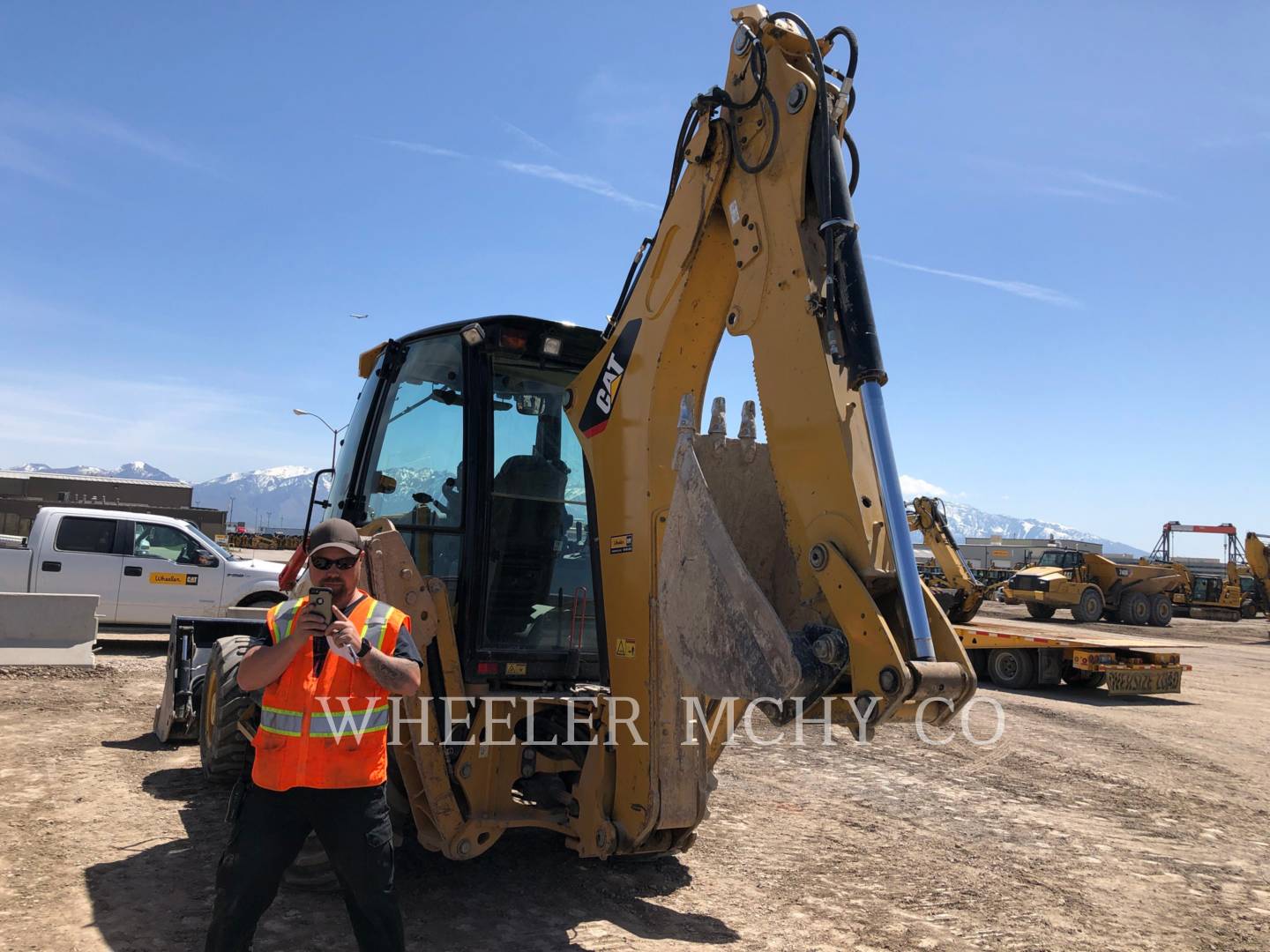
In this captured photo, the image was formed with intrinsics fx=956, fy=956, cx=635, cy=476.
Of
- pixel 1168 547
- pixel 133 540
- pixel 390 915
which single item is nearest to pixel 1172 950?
pixel 390 915

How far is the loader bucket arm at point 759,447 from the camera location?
3.10 meters

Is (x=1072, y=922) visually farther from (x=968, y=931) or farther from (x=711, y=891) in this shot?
(x=711, y=891)

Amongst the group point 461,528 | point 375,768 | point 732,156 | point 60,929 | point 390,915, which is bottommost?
point 60,929

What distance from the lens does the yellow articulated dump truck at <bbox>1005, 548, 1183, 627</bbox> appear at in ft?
94.8

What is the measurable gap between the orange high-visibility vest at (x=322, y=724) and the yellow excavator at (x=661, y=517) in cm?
103

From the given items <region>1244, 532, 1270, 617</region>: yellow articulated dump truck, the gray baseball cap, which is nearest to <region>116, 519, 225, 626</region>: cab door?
the gray baseball cap

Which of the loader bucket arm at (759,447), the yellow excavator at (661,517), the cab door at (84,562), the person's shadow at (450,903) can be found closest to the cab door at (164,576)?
the cab door at (84,562)

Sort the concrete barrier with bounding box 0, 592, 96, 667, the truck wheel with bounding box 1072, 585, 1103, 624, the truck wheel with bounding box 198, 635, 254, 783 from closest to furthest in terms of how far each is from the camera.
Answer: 1. the truck wheel with bounding box 198, 635, 254, 783
2. the concrete barrier with bounding box 0, 592, 96, 667
3. the truck wheel with bounding box 1072, 585, 1103, 624

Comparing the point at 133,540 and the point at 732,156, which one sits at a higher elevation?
the point at 732,156

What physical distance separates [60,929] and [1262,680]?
18.9 m

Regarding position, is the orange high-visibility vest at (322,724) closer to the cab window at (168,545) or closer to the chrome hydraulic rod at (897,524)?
the chrome hydraulic rod at (897,524)

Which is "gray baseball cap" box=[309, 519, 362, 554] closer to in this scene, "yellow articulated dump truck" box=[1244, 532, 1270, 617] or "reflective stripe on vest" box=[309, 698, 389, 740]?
"reflective stripe on vest" box=[309, 698, 389, 740]

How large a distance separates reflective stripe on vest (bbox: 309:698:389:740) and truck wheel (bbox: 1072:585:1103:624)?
96.1 feet

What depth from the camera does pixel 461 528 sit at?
4715 millimetres
